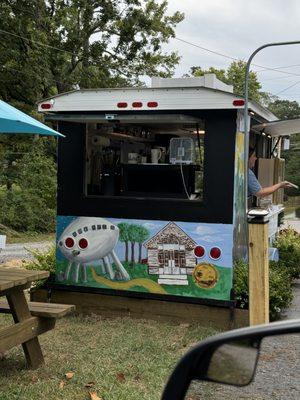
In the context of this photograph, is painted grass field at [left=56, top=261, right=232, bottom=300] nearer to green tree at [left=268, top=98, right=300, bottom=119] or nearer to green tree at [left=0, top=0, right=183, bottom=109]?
green tree at [left=0, top=0, right=183, bottom=109]

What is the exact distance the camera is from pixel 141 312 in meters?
6.34

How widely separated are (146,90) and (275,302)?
2.70m

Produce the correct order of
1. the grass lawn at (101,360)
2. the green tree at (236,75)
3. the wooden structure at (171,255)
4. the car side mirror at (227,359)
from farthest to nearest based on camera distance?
the green tree at (236,75)
the wooden structure at (171,255)
the grass lawn at (101,360)
the car side mirror at (227,359)

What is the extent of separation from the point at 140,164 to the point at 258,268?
2.58 meters

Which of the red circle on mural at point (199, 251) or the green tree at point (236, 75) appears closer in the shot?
the red circle on mural at point (199, 251)

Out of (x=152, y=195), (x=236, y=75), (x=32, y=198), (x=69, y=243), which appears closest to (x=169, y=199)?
(x=152, y=195)

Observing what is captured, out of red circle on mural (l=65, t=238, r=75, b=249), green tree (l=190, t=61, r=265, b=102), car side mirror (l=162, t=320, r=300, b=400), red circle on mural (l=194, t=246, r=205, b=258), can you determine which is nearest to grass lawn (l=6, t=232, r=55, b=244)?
red circle on mural (l=65, t=238, r=75, b=249)

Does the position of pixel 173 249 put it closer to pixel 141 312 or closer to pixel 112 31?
pixel 141 312

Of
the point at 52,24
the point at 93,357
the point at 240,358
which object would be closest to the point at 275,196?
the point at 93,357

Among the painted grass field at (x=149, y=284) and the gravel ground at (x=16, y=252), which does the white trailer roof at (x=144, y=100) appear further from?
the gravel ground at (x=16, y=252)

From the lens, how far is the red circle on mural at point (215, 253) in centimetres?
601

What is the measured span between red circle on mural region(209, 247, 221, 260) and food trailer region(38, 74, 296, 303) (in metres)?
0.01

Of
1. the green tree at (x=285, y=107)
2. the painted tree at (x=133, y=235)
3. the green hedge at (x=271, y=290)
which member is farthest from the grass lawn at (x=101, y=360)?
the green tree at (x=285, y=107)

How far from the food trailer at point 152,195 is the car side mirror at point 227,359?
14.4ft
